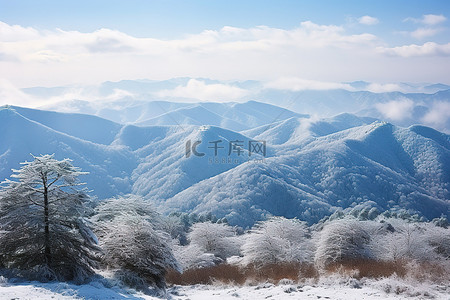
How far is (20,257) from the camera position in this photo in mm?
15602

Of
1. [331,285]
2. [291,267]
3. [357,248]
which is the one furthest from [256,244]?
[331,285]

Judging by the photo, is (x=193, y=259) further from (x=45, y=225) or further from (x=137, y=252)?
(x=45, y=225)

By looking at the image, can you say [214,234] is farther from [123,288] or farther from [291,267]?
[123,288]

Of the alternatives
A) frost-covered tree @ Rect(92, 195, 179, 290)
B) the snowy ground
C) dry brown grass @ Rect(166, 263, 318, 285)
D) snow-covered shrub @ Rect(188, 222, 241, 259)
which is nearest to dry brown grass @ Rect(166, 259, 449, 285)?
dry brown grass @ Rect(166, 263, 318, 285)

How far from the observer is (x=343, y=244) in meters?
27.2

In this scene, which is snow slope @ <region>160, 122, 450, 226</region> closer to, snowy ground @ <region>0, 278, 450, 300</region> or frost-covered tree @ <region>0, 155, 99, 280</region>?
snowy ground @ <region>0, 278, 450, 300</region>

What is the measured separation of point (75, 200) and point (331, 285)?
1357 centimetres

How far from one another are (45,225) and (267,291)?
11276 mm

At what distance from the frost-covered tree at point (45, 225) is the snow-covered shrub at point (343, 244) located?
17.8 meters

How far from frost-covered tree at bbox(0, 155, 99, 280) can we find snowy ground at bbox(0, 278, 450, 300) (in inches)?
62.9

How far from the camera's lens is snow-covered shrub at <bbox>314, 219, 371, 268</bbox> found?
86.9ft

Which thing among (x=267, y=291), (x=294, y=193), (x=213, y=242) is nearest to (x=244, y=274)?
(x=267, y=291)

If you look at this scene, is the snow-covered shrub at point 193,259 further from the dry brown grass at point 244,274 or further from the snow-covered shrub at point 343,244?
the snow-covered shrub at point 343,244

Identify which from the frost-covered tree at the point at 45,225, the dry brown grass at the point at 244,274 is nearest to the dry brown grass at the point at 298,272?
the dry brown grass at the point at 244,274
